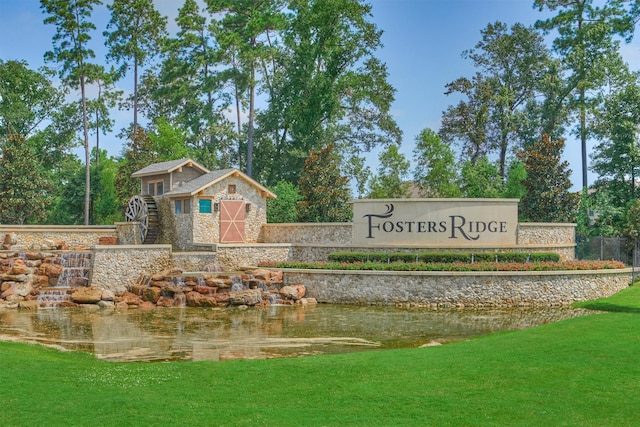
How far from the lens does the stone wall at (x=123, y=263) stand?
27812 mm

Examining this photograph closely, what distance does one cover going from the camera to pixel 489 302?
26250 mm

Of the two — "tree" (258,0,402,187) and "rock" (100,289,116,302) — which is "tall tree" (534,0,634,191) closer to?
"tree" (258,0,402,187)

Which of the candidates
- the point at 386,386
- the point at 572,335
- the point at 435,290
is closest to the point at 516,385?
the point at 386,386

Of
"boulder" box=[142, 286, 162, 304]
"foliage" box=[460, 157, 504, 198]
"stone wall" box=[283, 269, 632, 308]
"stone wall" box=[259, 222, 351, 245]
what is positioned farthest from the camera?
"foliage" box=[460, 157, 504, 198]

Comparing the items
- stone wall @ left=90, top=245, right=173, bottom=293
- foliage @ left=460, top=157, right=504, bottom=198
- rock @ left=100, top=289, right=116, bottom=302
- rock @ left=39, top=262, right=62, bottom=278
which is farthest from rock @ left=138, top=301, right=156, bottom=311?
foliage @ left=460, top=157, right=504, bottom=198

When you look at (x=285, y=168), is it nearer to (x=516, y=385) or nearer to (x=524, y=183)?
(x=524, y=183)

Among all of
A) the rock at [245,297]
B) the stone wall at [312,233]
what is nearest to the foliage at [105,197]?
the stone wall at [312,233]

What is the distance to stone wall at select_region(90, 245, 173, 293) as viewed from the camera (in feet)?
91.2

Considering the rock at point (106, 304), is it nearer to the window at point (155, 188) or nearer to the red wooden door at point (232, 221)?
the red wooden door at point (232, 221)

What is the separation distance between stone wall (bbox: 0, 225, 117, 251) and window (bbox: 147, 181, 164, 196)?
3145 millimetres

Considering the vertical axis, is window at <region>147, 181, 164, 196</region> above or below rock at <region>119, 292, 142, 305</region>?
above

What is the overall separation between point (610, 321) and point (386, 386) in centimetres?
798

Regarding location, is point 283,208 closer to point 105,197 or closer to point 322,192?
point 322,192

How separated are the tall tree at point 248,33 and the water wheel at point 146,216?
12.0 m
